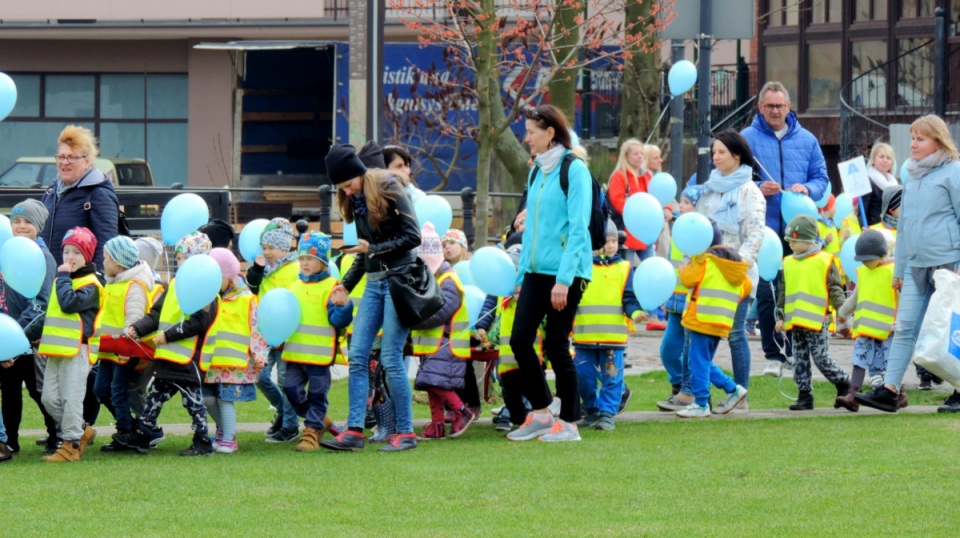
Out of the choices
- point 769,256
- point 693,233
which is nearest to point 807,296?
point 769,256

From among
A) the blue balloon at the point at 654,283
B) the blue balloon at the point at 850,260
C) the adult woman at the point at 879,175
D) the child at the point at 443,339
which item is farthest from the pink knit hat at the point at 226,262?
the adult woman at the point at 879,175

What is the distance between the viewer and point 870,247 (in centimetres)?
1102

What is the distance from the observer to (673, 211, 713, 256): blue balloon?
32.6 ft

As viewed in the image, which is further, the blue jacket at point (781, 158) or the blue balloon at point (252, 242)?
the blue jacket at point (781, 158)

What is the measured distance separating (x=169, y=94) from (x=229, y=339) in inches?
907

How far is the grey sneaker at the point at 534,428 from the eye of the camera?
9.35m

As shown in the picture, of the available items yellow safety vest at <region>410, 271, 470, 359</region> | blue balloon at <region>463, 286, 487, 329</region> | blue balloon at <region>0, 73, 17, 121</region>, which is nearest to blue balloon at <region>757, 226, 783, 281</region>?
blue balloon at <region>463, 286, 487, 329</region>

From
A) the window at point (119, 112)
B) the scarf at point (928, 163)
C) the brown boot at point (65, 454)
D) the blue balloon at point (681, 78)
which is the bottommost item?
the brown boot at point (65, 454)

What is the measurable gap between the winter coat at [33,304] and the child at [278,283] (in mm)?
1357

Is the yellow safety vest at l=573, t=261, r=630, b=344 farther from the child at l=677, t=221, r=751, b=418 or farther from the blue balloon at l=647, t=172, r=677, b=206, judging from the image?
the blue balloon at l=647, t=172, r=677, b=206

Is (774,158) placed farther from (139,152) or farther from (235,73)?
(139,152)

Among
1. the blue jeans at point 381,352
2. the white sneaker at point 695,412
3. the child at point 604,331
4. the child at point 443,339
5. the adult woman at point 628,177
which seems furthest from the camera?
the adult woman at point 628,177

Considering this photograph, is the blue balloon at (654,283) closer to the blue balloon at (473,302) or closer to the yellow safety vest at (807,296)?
the blue balloon at (473,302)

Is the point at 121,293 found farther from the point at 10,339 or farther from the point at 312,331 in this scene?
the point at 312,331
